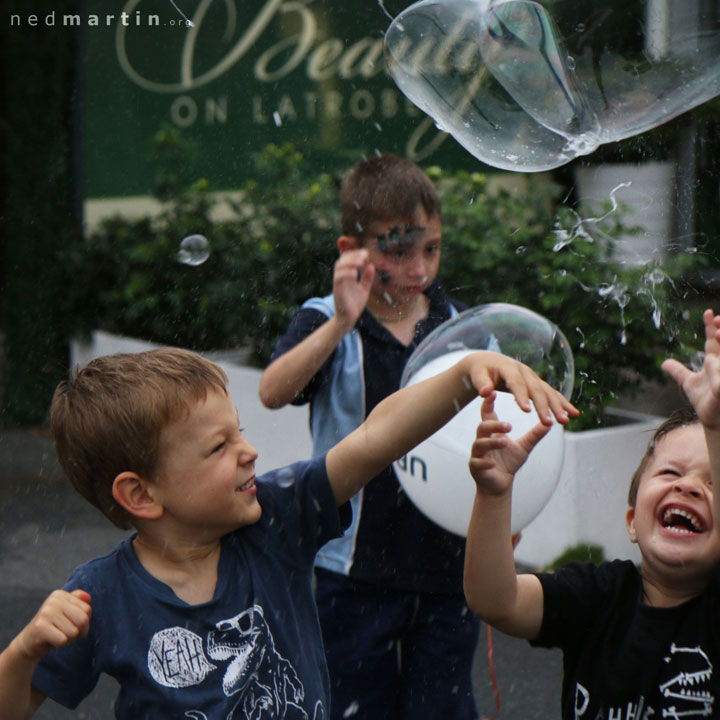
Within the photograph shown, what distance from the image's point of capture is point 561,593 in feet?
5.44

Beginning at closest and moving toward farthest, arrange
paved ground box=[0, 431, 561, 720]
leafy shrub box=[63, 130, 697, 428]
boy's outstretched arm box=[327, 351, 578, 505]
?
boy's outstretched arm box=[327, 351, 578, 505] → paved ground box=[0, 431, 561, 720] → leafy shrub box=[63, 130, 697, 428]

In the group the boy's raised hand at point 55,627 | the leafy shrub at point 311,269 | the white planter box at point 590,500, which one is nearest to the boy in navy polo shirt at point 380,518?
the boy's raised hand at point 55,627

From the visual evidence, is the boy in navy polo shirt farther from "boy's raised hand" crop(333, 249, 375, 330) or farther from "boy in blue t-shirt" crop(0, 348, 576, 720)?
"boy in blue t-shirt" crop(0, 348, 576, 720)

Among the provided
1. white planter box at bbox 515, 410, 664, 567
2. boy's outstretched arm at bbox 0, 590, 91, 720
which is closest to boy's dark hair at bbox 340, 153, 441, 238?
boy's outstretched arm at bbox 0, 590, 91, 720

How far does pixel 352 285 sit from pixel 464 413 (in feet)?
1.21

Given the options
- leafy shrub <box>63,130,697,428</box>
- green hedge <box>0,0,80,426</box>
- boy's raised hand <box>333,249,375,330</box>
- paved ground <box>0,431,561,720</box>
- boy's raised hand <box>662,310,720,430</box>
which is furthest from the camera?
green hedge <box>0,0,80,426</box>

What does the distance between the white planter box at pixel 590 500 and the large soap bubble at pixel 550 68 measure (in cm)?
176

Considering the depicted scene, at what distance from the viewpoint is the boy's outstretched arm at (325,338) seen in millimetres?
2307

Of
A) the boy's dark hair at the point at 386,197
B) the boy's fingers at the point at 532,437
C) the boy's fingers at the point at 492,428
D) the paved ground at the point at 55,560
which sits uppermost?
the boy's dark hair at the point at 386,197

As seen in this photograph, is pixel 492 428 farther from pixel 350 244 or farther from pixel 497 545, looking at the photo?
pixel 350 244

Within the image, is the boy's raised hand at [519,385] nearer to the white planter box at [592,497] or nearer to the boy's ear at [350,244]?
the boy's ear at [350,244]

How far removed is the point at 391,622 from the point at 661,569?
32.8 inches

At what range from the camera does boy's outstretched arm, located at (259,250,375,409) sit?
2307 mm

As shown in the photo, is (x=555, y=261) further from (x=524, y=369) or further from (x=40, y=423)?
(x=40, y=423)
